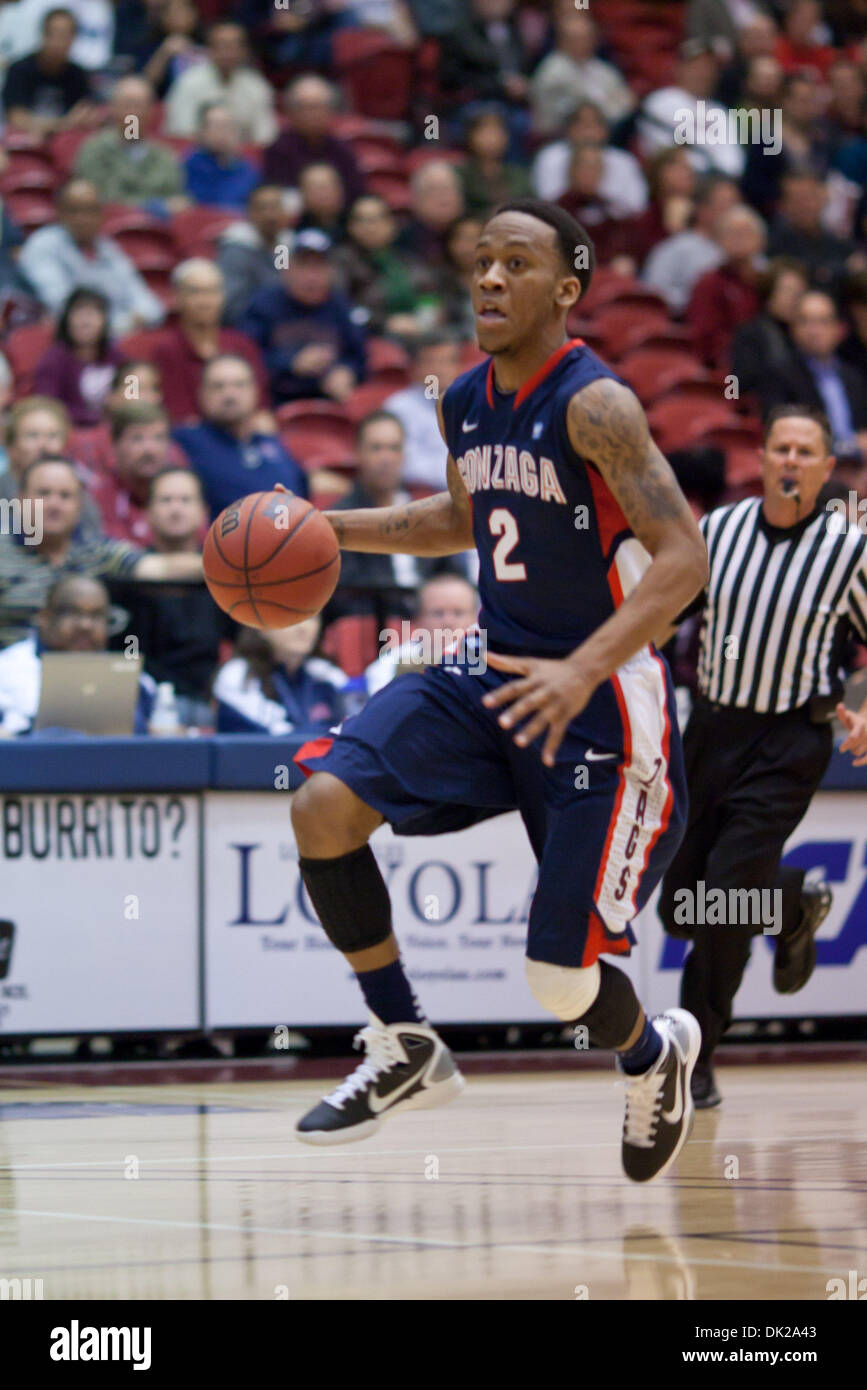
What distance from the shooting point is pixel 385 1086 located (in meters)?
4.18

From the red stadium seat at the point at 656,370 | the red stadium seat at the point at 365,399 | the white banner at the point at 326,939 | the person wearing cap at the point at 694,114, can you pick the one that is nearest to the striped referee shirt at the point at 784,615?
the white banner at the point at 326,939

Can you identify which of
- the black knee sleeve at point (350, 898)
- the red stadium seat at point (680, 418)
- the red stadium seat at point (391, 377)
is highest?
the red stadium seat at point (391, 377)

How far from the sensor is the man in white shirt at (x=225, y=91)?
1281cm

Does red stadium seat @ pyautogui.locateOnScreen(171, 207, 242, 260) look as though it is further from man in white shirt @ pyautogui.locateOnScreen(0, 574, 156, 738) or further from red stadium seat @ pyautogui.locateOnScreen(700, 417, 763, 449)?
→ man in white shirt @ pyautogui.locateOnScreen(0, 574, 156, 738)

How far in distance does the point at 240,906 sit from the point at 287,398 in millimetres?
4513

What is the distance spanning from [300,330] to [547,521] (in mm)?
7151

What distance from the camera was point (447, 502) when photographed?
4.51 meters

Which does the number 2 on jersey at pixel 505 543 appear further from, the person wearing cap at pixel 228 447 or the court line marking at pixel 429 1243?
the person wearing cap at pixel 228 447

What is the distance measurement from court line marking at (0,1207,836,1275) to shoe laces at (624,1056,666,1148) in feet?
2.18

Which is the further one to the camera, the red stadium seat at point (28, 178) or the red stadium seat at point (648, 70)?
the red stadium seat at point (648, 70)

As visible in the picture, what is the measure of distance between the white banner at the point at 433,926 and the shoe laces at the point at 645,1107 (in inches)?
119

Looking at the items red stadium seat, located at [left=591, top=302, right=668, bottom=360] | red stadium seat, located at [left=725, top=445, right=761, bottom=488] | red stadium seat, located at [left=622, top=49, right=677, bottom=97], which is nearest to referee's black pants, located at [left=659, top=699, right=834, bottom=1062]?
red stadium seat, located at [left=725, top=445, right=761, bottom=488]

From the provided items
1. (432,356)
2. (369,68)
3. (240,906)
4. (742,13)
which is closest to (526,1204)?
(240,906)
